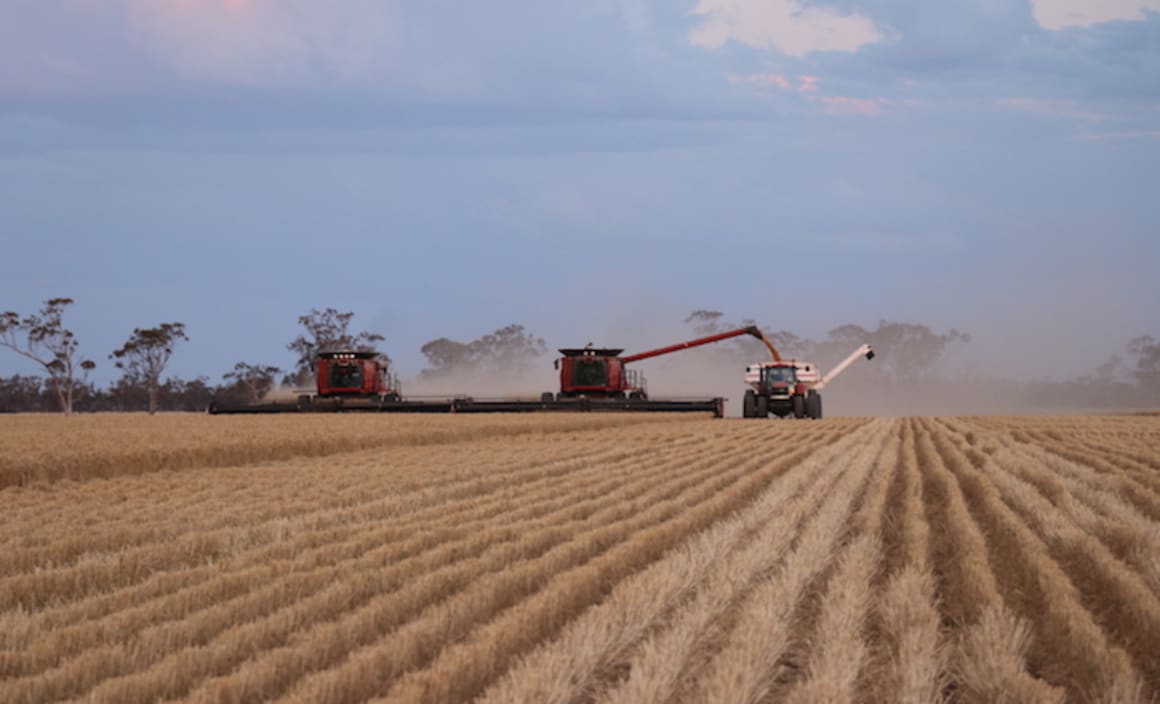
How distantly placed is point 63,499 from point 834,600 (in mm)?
8250

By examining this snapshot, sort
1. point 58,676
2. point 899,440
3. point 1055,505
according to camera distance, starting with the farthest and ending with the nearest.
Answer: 1. point 899,440
2. point 1055,505
3. point 58,676

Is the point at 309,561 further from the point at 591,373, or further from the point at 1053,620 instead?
the point at 591,373

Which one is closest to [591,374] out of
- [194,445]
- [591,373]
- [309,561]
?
[591,373]

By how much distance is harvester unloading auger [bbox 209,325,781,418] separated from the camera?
35.7m

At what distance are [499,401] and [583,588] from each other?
31638 mm

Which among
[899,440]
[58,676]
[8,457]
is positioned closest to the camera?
[58,676]

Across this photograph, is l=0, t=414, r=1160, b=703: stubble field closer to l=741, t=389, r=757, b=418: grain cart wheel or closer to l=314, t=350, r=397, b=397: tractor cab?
l=741, t=389, r=757, b=418: grain cart wheel

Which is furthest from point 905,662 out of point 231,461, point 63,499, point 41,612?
point 231,461

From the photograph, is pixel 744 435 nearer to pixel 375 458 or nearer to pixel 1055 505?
pixel 375 458

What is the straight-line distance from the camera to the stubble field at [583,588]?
177 inches

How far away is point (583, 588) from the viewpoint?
20.2ft

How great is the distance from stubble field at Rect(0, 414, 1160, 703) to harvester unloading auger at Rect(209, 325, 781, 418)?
22.9m

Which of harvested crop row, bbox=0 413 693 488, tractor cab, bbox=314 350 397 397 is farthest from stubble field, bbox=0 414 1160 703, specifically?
tractor cab, bbox=314 350 397 397

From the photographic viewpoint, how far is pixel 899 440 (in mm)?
20609
